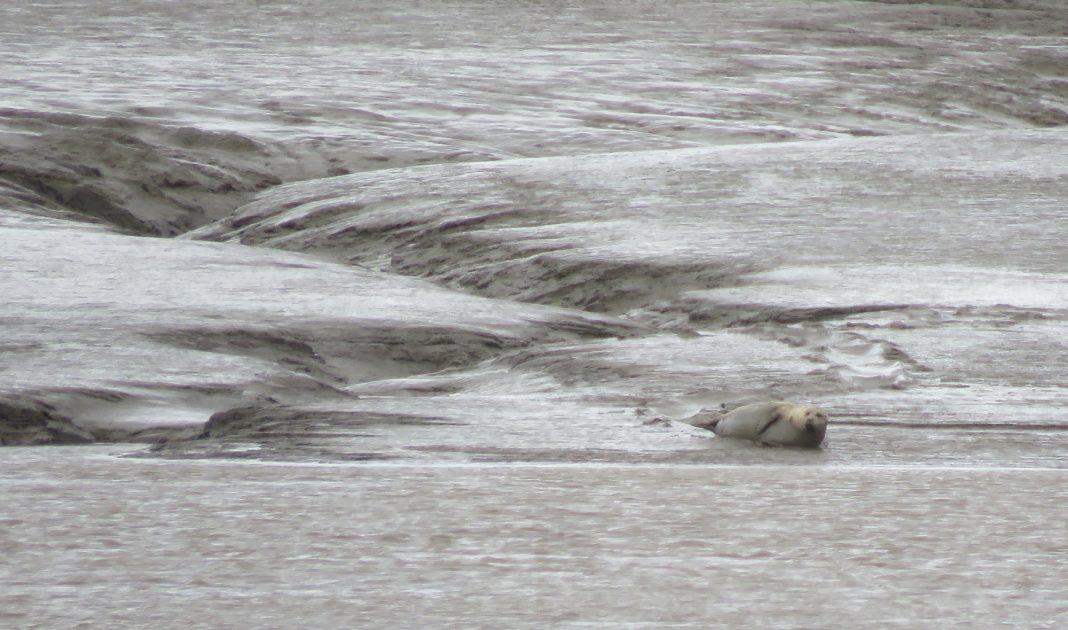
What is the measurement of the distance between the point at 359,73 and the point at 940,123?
110 inches

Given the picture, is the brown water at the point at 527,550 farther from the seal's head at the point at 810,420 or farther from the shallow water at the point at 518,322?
the seal's head at the point at 810,420

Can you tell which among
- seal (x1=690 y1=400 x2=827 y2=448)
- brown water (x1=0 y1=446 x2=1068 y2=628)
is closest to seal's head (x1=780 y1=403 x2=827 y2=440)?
seal (x1=690 y1=400 x2=827 y2=448)

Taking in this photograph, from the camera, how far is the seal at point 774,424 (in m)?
2.48

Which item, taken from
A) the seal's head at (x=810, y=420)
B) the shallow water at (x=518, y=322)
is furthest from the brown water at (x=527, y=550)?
the seal's head at (x=810, y=420)

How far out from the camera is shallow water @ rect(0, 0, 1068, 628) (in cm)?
135

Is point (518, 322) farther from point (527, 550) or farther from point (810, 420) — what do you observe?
point (527, 550)

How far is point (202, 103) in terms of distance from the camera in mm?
7176

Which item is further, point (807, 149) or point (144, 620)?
point (807, 149)

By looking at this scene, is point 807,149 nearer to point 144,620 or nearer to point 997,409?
point 997,409

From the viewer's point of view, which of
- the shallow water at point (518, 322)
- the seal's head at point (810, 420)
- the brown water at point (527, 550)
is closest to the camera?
the brown water at point (527, 550)

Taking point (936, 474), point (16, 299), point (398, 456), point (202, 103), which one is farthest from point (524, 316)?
point (202, 103)

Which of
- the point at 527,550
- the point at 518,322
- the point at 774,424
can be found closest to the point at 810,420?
the point at 774,424

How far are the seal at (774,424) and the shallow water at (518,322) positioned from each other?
2.0 inches

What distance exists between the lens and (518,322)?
387cm
